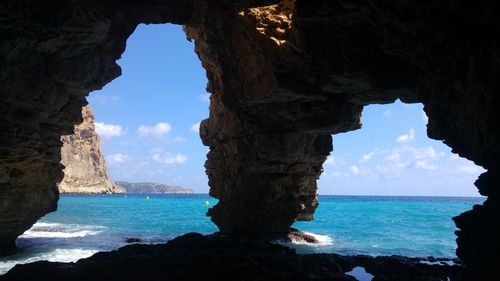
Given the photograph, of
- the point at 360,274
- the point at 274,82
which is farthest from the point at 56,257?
the point at 360,274

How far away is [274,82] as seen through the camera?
647 inches

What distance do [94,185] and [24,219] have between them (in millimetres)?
114569

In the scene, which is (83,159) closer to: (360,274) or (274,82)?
(274,82)

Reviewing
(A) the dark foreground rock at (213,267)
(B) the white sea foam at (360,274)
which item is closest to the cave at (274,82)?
(A) the dark foreground rock at (213,267)

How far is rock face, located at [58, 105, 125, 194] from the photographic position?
106250 millimetres

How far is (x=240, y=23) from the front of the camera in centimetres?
1688

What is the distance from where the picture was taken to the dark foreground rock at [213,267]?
12.4m

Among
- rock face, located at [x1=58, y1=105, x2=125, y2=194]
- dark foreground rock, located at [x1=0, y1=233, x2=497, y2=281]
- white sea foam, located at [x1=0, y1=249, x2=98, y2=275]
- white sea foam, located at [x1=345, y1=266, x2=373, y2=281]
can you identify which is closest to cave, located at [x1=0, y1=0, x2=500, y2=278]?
white sea foam, located at [x1=0, y1=249, x2=98, y2=275]

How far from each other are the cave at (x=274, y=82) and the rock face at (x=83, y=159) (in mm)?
87146

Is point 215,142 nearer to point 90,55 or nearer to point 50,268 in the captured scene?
point 90,55

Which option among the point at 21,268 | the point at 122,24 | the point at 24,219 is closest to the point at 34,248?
the point at 24,219

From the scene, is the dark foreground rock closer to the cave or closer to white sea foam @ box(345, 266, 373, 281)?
white sea foam @ box(345, 266, 373, 281)

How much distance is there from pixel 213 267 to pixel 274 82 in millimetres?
7836

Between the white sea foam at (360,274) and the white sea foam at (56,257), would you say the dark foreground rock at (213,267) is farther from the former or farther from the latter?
the white sea foam at (56,257)
